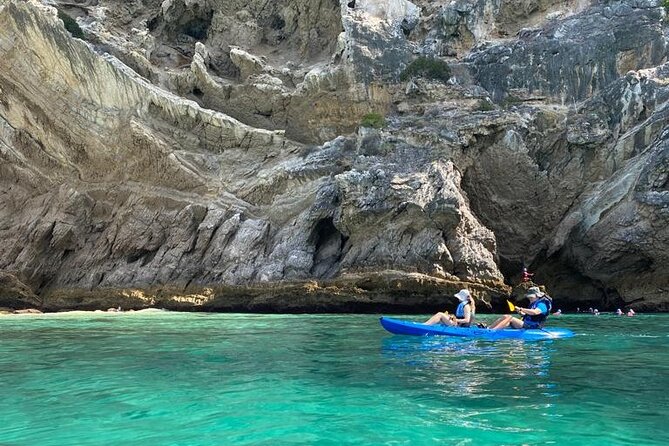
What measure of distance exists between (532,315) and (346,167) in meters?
14.8

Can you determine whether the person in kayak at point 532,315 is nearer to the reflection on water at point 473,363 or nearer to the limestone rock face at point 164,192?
the reflection on water at point 473,363

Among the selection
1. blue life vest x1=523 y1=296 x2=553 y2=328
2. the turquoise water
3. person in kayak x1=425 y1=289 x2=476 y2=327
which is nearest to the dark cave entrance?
person in kayak x1=425 y1=289 x2=476 y2=327

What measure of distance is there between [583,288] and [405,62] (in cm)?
1532

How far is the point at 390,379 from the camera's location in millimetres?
7695

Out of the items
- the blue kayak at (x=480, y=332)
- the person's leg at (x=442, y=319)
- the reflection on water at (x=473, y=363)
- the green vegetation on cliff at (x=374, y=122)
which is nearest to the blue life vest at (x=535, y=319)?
the blue kayak at (x=480, y=332)

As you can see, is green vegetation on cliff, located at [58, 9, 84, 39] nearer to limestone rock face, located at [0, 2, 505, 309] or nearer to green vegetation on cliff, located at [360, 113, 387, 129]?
limestone rock face, located at [0, 2, 505, 309]

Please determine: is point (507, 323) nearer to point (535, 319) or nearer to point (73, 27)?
point (535, 319)

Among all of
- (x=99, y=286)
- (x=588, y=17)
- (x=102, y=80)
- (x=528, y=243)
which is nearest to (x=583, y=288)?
(x=528, y=243)

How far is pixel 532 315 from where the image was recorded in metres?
13.3

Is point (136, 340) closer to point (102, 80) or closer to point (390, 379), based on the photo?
point (390, 379)

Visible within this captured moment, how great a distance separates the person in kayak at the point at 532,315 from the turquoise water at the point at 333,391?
96 cm

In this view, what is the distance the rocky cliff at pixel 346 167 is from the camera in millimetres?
22984

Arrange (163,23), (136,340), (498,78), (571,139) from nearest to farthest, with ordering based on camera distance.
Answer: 1. (136,340)
2. (571,139)
3. (498,78)
4. (163,23)

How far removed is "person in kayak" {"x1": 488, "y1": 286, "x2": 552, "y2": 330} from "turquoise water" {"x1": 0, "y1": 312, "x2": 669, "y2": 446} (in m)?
0.96
